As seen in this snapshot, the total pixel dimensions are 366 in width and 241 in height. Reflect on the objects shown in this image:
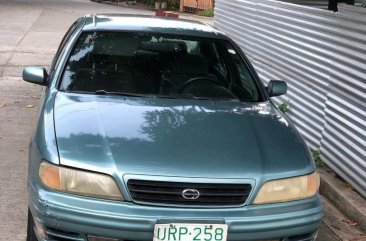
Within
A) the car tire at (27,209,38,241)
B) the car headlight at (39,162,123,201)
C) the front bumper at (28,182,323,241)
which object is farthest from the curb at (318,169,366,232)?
the car tire at (27,209,38,241)

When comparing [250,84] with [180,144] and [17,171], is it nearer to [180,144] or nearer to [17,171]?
[180,144]

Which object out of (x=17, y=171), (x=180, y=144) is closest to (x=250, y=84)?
(x=180, y=144)

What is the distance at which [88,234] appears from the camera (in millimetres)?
2799

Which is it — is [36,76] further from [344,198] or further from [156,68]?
[344,198]

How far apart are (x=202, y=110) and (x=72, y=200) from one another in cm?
118

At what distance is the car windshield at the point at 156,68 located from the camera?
13.0 ft

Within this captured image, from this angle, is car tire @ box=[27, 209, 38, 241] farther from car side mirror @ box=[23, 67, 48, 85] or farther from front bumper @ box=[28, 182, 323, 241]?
car side mirror @ box=[23, 67, 48, 85]

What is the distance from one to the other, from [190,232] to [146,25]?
85.0 inches

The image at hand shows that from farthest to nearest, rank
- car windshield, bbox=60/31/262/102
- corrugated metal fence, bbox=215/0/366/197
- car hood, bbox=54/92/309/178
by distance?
corrugated metal fence, bbox=215/0/366/197, car windshield, bbox=60/31/262/102, car hood, bbox=54/92/309/178

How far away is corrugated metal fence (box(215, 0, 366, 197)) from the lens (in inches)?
191

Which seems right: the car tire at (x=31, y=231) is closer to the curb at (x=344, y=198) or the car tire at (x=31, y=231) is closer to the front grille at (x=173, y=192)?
the front grille at (x=173, y=192)

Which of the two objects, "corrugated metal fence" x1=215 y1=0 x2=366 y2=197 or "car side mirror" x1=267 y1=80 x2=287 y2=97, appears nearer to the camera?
"car side mirror" x1=267 y1=80 x2=287 y2=97

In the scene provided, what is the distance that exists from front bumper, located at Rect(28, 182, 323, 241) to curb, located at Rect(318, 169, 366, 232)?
1.59 metres

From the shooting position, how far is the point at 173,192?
2.83 metres
